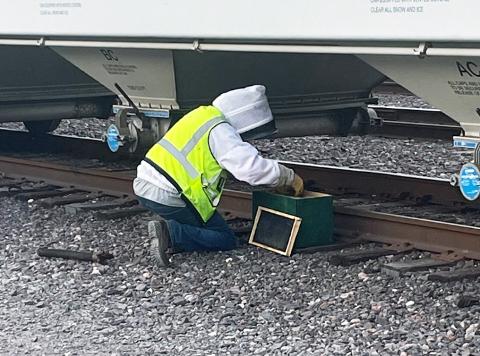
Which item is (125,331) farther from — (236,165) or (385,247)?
(385,247)

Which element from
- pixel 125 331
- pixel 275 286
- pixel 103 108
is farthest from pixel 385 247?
pixel 103 108

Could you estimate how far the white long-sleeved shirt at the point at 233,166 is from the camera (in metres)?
6.36

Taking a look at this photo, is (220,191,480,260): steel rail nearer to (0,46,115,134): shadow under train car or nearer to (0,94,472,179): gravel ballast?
(0,94,472,179): gravel ballast

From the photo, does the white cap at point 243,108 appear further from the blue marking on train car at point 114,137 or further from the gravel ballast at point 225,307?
the blue marking on train car at point 114,137

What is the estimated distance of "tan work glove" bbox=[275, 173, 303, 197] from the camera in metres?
6.86

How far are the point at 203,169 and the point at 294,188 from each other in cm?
69

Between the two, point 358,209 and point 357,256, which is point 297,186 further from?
point 357,256

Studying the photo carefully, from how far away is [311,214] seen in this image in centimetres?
673

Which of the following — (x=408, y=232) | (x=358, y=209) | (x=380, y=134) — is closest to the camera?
(x=408, y=232)

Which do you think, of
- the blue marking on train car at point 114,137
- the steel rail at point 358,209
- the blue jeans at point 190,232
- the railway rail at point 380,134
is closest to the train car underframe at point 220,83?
the blue marking on train car at point 114,137

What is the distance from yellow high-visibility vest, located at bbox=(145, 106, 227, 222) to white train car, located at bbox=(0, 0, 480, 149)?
0.46 m

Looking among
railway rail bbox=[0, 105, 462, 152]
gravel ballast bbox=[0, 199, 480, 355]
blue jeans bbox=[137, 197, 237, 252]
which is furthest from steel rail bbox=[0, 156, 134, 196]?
blue jeans bbox=[137, 197, 237, 252]

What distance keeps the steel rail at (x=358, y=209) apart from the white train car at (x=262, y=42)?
72cm

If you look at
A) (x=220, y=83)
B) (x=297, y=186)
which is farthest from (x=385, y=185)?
(x=220, y=83)
